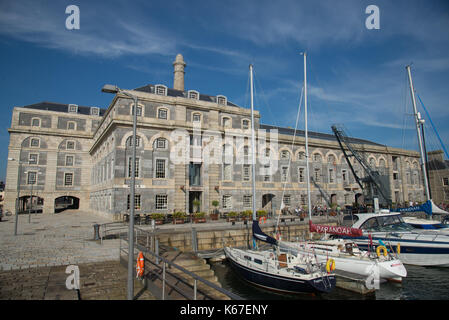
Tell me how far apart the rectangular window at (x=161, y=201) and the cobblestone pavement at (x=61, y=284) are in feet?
60.7

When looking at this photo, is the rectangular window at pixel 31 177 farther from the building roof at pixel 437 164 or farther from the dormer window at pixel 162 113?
the building roof at pixel 437 164

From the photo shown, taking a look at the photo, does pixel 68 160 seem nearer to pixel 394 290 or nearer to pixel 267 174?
pixel 267 174

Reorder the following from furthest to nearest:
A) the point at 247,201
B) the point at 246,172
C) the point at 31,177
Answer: the point at 31,177 → the point at 246,172 → the point at 247,201

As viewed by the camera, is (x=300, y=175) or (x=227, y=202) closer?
(x=227, y=202)

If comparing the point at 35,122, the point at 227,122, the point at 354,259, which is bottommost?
the point at 354,259

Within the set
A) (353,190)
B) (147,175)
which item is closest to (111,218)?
(147,175)

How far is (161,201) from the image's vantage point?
30.9 meters

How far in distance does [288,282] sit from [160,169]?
69.9 feet

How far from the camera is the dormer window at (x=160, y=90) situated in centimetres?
3450

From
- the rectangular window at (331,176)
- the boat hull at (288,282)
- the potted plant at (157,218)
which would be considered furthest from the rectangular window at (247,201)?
the boat hull at (288,282)

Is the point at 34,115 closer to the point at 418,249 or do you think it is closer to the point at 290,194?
the point at 290,194

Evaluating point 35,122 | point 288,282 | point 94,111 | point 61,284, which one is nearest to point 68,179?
point 35,122

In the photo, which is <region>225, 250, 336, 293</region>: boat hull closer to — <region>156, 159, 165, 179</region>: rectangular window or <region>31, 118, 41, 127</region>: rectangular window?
<region>156, 159, 165, 179</region>: rectangular window

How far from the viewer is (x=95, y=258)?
1338 centimetres
